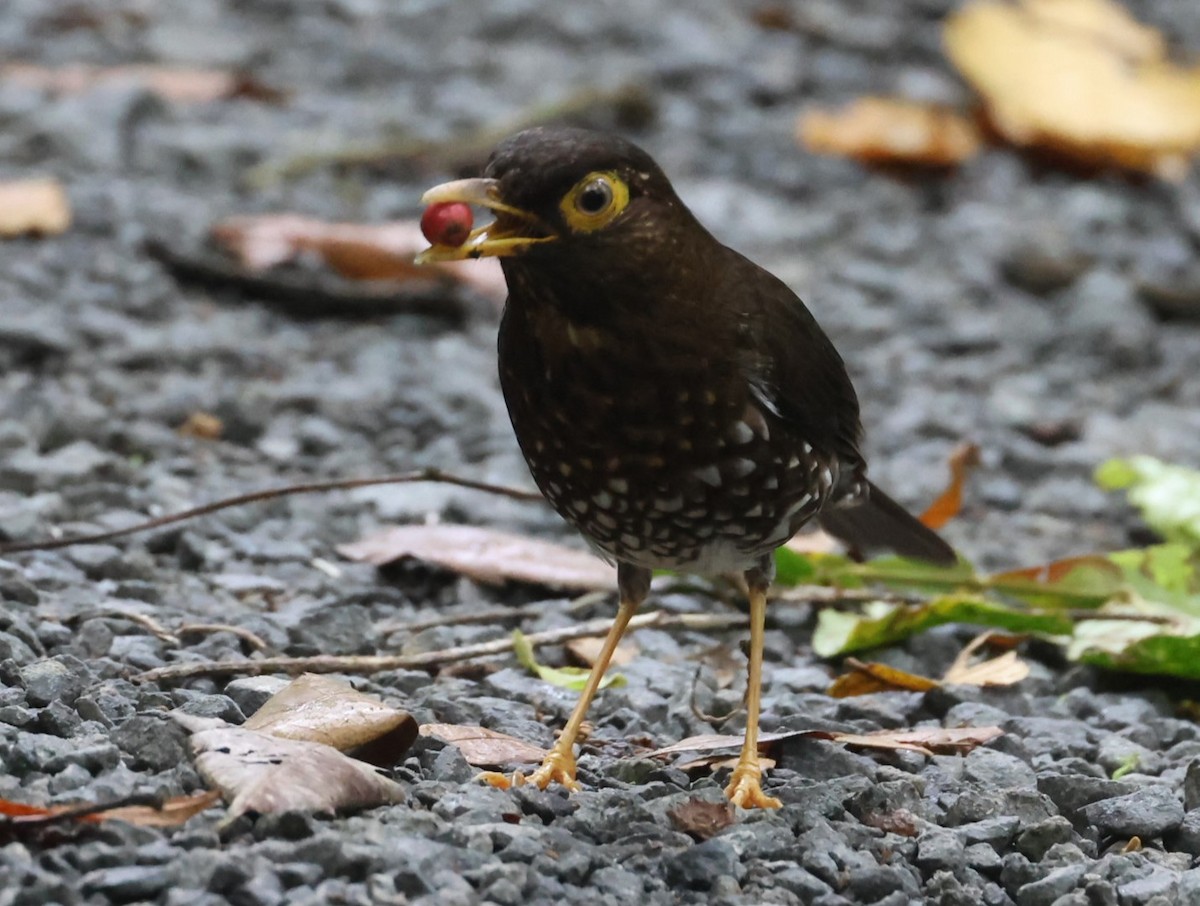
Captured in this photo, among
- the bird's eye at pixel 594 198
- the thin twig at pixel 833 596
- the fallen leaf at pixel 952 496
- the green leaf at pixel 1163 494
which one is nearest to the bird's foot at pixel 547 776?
the bird's eye at pixel 594 198

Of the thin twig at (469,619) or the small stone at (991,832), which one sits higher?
the thin twig at (469,619)

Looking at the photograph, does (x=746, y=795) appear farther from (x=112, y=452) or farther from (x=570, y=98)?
(x=570, y=98)

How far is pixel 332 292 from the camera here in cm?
664

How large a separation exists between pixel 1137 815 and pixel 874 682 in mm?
1003

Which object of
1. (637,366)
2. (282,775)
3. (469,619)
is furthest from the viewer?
(469,619)

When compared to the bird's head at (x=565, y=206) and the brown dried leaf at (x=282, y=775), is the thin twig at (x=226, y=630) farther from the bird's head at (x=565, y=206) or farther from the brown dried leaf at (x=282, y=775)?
the bird's head at (x=565, y=206)

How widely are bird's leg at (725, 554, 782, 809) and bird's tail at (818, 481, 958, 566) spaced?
58 cm

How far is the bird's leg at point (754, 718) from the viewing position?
3.50 meters

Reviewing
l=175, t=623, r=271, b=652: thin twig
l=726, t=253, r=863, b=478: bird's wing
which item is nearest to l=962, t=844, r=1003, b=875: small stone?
l=726, t=253, r=863, b=478: bird's wing

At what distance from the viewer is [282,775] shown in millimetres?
2947

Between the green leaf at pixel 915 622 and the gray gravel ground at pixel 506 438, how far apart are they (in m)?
0.11

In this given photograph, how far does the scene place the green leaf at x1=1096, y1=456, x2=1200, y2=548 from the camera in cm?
536

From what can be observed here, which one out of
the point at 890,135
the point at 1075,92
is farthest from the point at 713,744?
the point at 1075,92

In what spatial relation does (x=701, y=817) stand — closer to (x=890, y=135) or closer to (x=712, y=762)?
(x=712, y=762)
